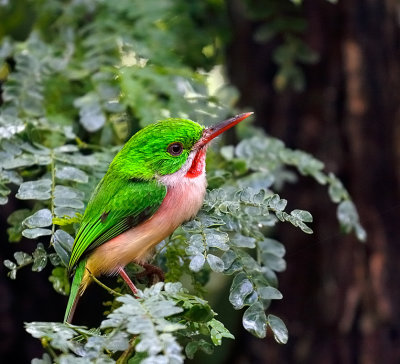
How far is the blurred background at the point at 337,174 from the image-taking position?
367 centimetres

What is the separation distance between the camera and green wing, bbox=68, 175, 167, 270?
7.34 ft

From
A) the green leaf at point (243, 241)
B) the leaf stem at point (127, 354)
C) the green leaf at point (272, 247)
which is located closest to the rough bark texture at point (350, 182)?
the green leaf at point (272, 247)

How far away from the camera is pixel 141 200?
90.1 inches

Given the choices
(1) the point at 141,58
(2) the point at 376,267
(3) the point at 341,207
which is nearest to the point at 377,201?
(2) the point at 376,267

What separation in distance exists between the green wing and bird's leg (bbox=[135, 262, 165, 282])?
16 cm

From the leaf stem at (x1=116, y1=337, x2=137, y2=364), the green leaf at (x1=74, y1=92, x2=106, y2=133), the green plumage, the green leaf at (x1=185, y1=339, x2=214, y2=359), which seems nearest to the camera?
the leaf stem at (x1=116, y1=337, x2=137, y2=364)

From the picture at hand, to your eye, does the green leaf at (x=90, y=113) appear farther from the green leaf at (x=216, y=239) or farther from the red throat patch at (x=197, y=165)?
the green leaf at (x=216, y=239)

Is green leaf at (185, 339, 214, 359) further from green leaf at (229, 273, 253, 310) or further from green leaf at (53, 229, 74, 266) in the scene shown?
green leaf at (53, 229, 74, 266)

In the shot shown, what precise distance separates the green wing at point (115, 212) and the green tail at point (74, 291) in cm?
4

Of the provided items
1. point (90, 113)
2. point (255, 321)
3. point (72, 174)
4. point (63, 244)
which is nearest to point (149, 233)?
point (63, 244)

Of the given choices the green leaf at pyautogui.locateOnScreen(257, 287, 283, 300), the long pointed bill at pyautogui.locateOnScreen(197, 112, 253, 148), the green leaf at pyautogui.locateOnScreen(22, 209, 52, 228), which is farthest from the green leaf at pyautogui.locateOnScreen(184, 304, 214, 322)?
the long pointed bill at pyautogui.locateOnScreen(197, 112, 253, 148)

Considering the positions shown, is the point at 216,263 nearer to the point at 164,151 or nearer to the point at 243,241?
the point at 243,241

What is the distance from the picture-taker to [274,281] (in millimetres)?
2348

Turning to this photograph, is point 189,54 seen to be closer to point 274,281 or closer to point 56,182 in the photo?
point 56,182
